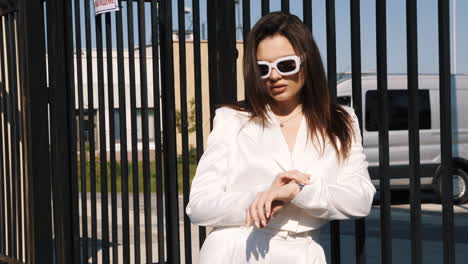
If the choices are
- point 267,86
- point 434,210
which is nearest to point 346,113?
point 267,86

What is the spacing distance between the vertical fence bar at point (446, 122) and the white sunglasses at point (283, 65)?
0.49m

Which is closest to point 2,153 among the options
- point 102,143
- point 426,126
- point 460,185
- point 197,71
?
point 102,143

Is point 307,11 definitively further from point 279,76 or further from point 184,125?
point 184,125

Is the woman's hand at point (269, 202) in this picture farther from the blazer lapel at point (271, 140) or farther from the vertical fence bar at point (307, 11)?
the vertical fence bar at point (307, 11)

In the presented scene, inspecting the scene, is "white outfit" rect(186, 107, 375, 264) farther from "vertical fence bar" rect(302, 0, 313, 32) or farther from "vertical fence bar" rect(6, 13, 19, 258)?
"vertical fence bar" rect(6, 13, 19, 258)

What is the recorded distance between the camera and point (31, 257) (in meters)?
5.59

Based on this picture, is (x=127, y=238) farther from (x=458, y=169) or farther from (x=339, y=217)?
(x=458, y=169)

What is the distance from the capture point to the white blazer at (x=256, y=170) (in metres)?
2.41

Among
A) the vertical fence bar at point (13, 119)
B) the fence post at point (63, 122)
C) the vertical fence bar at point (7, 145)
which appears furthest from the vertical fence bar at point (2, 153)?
the fence post at point (63, 122)

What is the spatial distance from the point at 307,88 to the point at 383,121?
1.50 ft

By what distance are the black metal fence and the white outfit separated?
382mm

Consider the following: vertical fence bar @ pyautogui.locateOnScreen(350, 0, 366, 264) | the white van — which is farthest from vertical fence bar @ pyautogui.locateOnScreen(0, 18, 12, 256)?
the white van

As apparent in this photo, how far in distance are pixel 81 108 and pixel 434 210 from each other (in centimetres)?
1169

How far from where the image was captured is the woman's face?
2.39 metres
